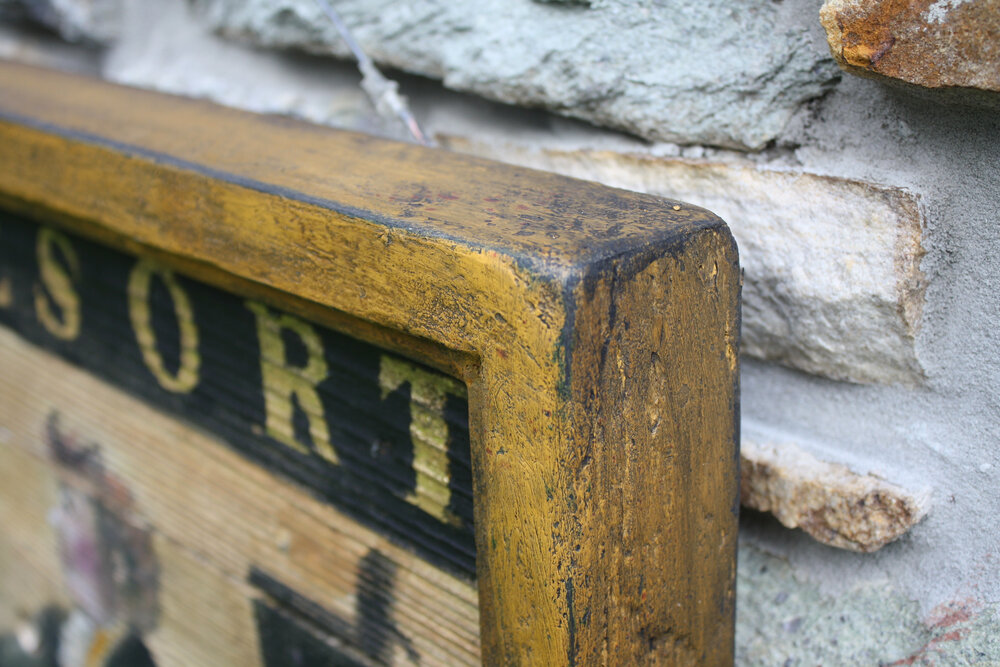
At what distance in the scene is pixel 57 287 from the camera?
790mm

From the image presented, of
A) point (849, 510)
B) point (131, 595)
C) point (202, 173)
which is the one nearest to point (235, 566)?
point (131, 595)

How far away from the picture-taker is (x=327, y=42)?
2.21 feet

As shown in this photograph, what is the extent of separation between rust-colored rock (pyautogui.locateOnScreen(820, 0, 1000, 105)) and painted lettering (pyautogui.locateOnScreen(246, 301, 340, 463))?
0.38 metres

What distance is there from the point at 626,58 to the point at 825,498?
30 cm

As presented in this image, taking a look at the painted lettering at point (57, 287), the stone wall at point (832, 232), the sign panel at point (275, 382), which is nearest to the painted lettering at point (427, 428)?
the sign panel at point (275, 382)

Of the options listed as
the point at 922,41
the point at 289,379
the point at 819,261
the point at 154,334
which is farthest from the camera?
the point at 154,334

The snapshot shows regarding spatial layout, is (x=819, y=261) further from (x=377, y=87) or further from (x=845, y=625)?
(x=377, y=87)

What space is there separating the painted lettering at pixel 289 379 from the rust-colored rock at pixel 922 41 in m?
0.38

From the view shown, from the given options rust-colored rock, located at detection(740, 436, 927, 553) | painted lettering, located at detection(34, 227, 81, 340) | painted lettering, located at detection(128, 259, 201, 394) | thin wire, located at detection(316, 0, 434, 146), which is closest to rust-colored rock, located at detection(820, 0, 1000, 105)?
rust-colored rock, located at detection(740, 436, 927, 553)

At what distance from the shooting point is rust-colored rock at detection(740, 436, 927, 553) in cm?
46

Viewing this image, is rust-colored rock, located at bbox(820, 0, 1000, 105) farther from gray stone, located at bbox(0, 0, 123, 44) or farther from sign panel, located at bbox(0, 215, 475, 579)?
gray stone, located at bbox(0, 0, 123, 44)

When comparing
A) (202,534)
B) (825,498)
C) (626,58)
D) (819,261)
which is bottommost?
(202,534)

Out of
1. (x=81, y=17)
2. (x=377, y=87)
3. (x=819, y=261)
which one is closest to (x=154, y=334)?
(x=377, y=87)

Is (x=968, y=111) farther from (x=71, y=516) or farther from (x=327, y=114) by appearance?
(x=71, y=516)
